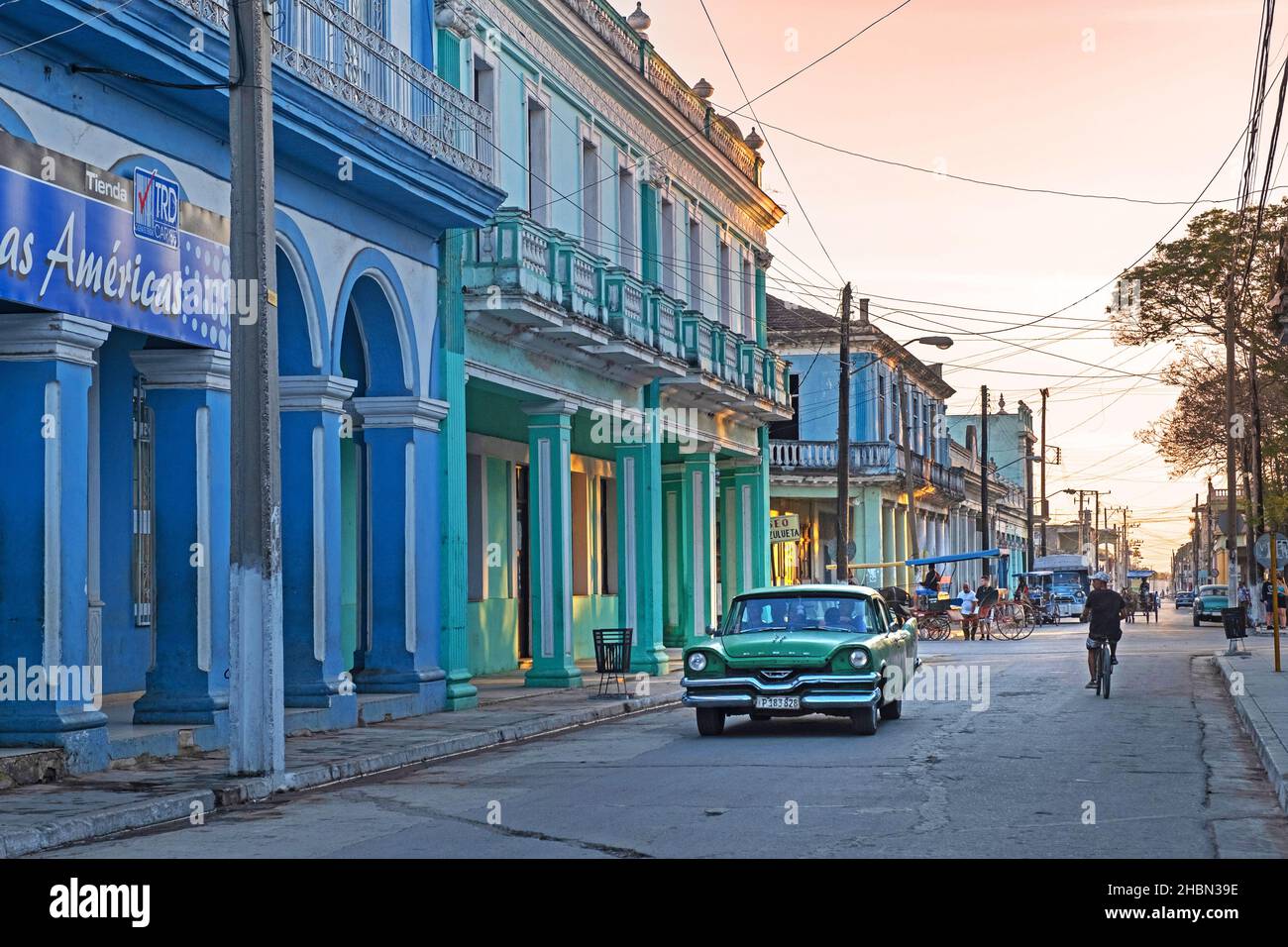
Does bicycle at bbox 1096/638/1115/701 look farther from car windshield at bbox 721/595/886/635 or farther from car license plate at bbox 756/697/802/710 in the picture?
car license plate at bbox 756/697/802/710

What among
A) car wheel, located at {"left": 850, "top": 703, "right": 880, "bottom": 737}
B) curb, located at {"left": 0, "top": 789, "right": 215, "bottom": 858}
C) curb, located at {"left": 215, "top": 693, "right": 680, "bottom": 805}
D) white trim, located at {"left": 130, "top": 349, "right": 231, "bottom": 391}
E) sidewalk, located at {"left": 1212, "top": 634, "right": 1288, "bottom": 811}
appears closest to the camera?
curb, located at {"left": 0, "top": 789, "right": 215, "bottom": 858}

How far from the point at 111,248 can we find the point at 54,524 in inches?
88.9

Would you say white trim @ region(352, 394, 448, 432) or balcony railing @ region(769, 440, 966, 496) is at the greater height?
balcony railing @ region(769, 440, 966, 496)

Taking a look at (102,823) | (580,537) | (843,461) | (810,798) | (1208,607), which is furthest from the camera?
(1208,607)

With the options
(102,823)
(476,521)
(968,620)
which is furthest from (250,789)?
(968,620)

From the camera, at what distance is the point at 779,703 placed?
16828mm

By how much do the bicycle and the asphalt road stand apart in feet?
8.10

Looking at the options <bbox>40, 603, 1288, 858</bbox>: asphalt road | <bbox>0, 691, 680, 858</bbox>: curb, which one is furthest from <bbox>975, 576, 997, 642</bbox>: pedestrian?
<bbox>0, 691, 680, 858</bbox>: curb

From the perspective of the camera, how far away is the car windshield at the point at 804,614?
17.9m

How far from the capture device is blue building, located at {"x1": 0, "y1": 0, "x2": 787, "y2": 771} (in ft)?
43.3

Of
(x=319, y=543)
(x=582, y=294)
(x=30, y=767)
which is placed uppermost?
(x=582, y=294)

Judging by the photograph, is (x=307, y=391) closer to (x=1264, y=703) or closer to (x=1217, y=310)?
(x=1264, y=703)

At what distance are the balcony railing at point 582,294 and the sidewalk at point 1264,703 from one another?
31.1 ft
